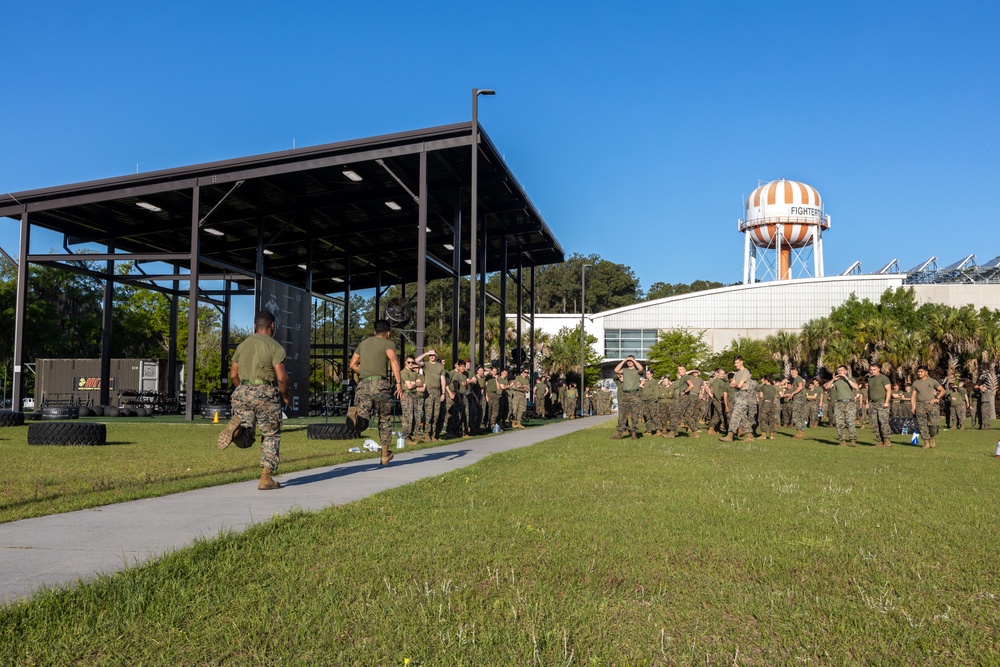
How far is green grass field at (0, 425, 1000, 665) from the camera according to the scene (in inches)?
147

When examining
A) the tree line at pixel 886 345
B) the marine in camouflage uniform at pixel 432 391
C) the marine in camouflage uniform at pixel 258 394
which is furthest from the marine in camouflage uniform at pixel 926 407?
the tree line at pixel 886 345

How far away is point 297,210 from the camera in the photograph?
34.9 meters

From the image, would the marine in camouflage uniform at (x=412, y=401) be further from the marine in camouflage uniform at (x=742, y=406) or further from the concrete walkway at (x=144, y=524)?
the marine in camouflage uniform at (x=742, y=406)

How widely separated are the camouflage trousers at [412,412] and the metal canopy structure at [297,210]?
6112 mm

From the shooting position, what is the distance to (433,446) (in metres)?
18.0

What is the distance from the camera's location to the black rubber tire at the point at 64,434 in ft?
55.2

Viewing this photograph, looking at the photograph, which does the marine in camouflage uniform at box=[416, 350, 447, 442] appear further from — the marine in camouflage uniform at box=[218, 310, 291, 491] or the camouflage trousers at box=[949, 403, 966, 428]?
the camouflage trousers at box=[949, 403, 966, 428]

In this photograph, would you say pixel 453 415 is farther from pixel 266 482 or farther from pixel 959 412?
pixel 959 412

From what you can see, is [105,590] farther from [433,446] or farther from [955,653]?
[433,446]

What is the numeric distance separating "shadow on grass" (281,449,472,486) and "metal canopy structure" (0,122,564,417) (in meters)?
10.8

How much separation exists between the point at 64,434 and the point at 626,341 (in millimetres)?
67296

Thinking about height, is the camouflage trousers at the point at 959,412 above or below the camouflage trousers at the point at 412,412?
below

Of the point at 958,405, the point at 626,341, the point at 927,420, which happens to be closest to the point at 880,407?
Answer: the point at 927,420

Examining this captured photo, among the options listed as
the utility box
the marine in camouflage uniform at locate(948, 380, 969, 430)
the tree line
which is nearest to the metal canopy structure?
the utility box
